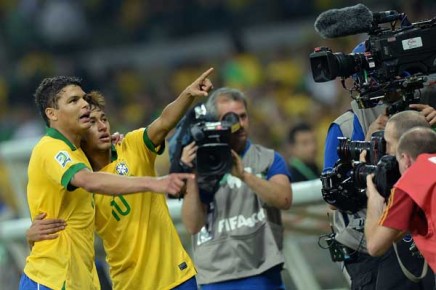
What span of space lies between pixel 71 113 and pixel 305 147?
8.88 feet

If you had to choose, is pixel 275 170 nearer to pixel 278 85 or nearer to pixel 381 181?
pixel 381 181

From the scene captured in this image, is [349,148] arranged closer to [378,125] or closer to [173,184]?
[378,125]

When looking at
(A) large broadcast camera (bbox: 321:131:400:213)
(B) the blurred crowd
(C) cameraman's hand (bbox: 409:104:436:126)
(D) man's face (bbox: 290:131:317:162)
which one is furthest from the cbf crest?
(B) the blurred crowd

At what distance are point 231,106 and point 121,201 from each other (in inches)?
41.4

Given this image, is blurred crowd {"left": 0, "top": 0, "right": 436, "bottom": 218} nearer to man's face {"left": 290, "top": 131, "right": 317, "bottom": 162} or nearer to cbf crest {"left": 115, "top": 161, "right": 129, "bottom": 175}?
man's face {"left": 290, "top": 131, "right": 317, "bottom": 162}

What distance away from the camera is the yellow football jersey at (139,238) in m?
6.73

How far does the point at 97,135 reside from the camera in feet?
22.2

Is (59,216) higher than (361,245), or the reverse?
(59,216)

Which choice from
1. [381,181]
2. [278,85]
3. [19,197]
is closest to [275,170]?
[381,181]

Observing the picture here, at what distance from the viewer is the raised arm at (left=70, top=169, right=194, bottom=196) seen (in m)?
5.96

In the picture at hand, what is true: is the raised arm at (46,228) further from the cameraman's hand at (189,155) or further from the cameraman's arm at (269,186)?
the cameraman's arm at (269,186)

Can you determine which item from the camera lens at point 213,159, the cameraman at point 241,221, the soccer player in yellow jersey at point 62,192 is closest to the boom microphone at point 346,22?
the soccer player in yellow jersey at point 62,192

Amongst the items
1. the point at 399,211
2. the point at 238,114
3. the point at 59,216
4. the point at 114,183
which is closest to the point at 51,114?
the point at 59,216

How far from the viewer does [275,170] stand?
24.6ft
